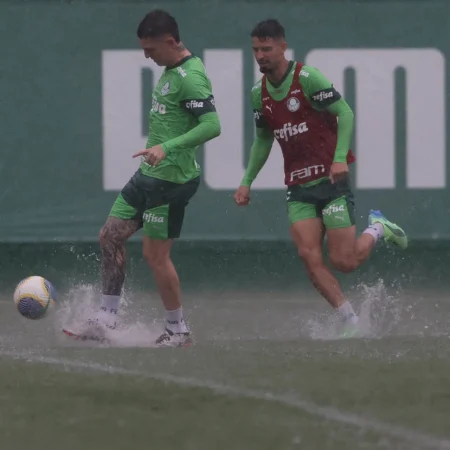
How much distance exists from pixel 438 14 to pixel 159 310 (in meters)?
3.37

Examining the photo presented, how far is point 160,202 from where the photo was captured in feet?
26.7

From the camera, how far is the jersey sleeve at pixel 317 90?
809 centimetres

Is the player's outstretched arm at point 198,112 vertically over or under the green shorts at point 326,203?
over

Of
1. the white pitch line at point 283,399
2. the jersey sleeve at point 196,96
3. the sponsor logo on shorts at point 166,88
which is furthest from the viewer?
the sponsor logo on shorts at point 166,88

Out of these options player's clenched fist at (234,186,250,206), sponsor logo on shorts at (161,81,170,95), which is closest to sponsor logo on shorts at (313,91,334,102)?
player's clenched fist at (234,186,250,206)

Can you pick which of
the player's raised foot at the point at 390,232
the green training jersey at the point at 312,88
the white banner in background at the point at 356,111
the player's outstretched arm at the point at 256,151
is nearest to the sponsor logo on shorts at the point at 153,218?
the player's outstretched arm at the point at 256,151

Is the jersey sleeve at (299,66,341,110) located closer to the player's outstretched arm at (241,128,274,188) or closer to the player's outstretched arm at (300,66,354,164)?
the player's outstretched arm at (300,66,354,164)

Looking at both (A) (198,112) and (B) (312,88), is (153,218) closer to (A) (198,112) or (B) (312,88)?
(A) (198,112)

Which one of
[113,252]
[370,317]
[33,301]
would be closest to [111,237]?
[113,252]

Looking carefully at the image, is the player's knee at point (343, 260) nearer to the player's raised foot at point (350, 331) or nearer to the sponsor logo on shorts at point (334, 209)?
the sponsor logo on shorts at point (334, 209)

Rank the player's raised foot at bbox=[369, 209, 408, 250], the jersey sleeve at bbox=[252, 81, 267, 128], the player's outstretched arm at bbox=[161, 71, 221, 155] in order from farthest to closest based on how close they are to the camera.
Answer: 1. the player's raised foot at bbox=[369, 209, 408, 250]
2. the jersey sleeve at bbox=[252, 81, 267, 128]
3. the player's outstretched arm at bbox=[161, 71, 221, 155]

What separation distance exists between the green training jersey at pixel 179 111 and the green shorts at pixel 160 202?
49 mm

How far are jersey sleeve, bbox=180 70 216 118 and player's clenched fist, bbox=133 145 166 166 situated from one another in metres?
0.43

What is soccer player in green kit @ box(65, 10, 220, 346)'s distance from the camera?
797cm
